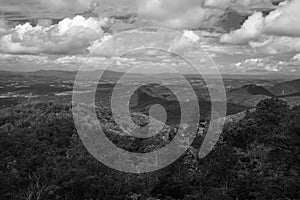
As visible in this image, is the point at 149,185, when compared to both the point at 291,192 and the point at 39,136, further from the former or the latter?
the point at 39,136

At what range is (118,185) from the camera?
26.3m

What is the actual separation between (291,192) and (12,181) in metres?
21.0

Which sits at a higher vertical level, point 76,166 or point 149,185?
point 76,166

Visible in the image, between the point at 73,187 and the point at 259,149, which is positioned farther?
the point at 259,149

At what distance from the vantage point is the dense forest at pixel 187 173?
25984 millimetres

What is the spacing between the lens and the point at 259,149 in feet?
142

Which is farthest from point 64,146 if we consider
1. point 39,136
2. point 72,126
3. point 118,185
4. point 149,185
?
point 118,185

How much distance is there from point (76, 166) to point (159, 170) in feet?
30.2

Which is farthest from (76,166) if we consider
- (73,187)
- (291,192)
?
(291,192)

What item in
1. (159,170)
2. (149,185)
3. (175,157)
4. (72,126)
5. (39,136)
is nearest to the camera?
(149,185)

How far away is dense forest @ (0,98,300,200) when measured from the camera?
26.0 meters

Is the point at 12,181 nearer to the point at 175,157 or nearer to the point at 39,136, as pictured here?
the point at 175,157

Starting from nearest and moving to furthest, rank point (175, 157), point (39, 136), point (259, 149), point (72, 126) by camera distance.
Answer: point (175, 157)
point (259, 149)
point (39, 136)
point (72, 126)

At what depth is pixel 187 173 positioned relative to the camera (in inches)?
1395
